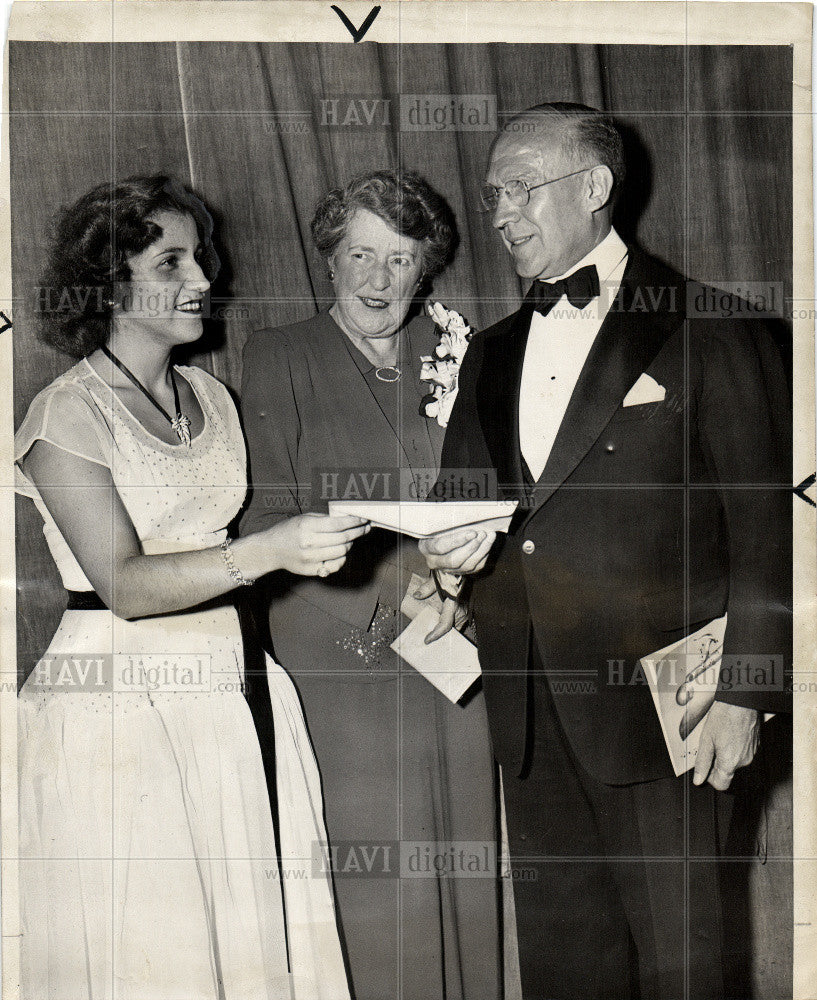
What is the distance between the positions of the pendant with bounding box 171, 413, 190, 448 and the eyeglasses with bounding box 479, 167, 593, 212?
0.70m

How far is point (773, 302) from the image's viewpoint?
198 centimetres

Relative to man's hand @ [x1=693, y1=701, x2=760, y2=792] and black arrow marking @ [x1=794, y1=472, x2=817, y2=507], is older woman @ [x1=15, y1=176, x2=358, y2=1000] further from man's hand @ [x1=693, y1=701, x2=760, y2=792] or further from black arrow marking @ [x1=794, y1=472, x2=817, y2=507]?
black arrow marking @ [x1=794, y1=472, x2=817, y2=507]

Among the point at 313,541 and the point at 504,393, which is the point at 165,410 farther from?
the point at 504,393

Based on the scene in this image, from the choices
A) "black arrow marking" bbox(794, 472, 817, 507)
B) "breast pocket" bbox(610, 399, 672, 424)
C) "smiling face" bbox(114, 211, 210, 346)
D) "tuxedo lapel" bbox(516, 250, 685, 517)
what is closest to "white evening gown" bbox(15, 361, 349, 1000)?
"smiling face" bbox(114, 211, 210, 346)

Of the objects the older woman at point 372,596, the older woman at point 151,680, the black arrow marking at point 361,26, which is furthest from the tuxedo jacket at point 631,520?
the black arrow marking at point 361,26

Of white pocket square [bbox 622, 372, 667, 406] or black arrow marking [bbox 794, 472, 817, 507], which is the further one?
black arrow marking [bbox 794, 472, 817, 507]

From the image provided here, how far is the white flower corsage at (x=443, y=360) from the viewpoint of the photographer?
6.34 feet

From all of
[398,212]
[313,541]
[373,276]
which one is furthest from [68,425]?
[398,212]

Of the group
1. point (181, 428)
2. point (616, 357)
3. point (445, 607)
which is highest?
point (616, 357)

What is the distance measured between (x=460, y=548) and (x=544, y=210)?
65 cm

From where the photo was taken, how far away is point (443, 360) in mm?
1936

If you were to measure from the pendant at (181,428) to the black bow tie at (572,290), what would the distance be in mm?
697

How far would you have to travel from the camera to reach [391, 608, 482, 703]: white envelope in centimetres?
194

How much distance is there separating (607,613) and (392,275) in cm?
76
